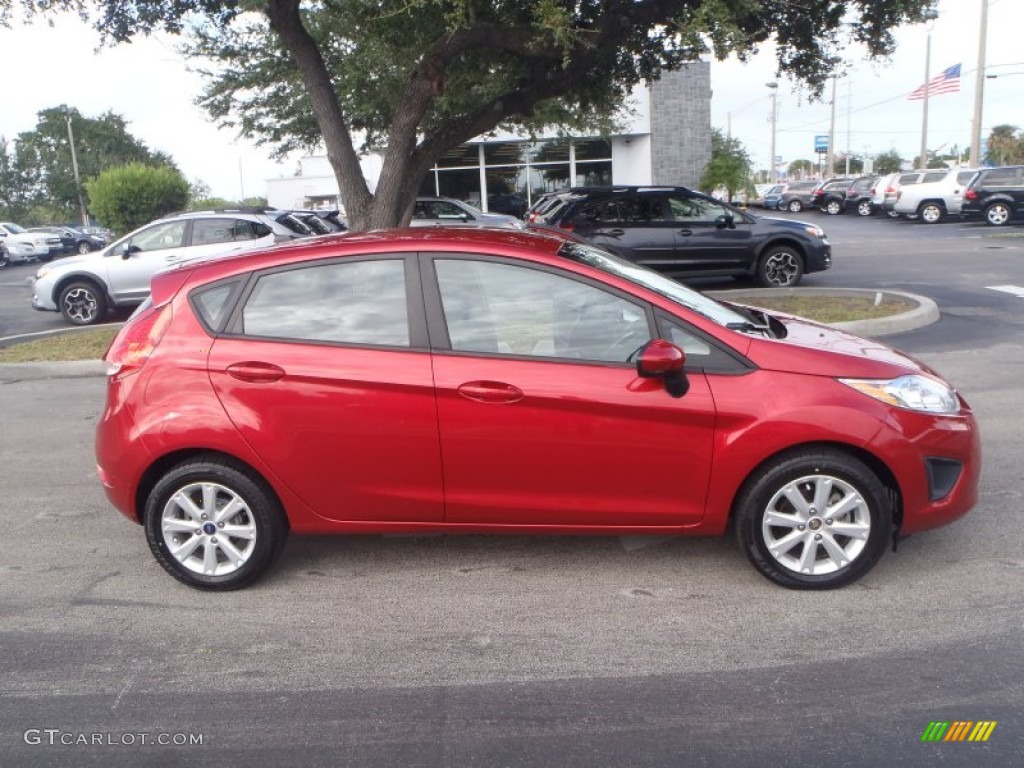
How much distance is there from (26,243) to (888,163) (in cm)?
7881

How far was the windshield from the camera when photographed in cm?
473

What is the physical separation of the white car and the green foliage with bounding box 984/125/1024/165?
5488 cm

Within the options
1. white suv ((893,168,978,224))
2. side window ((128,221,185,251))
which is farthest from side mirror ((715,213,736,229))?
white suv ((893,168,978,224))

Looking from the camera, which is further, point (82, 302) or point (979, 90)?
point (979, 90)

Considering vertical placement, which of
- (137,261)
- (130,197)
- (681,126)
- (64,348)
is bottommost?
(64,348)

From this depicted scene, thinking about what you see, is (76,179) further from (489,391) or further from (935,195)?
(489,391)

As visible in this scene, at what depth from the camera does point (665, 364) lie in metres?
4.29

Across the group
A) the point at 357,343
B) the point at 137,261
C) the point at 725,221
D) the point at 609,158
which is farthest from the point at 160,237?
the point at 609,158

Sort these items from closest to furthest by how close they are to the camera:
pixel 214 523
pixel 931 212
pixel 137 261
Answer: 1. pixel 214 523
2. pixel 137 261
3. pixel 931 212

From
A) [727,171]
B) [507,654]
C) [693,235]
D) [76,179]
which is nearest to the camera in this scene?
[507,654]

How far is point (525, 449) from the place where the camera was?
14.7 feet

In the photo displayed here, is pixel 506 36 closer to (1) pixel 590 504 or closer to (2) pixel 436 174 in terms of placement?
(1) pixel 590 504

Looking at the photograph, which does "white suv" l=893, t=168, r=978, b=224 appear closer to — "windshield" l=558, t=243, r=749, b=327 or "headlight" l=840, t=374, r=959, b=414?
"windshield" l=558, t=243, r=749, b=327

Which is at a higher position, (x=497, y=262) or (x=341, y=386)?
(x=497, y=262)
